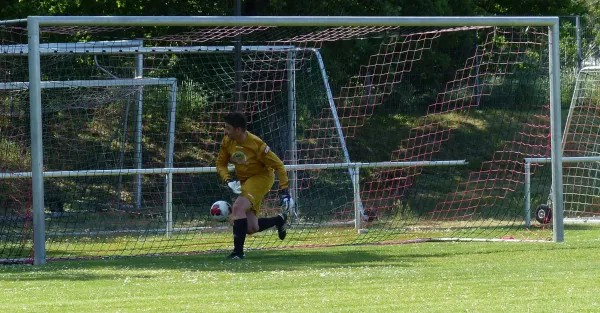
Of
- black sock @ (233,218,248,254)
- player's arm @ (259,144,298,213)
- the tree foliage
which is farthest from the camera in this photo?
the tree foliage

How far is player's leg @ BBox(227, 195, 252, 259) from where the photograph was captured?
474 inches

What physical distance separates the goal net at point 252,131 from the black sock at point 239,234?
4.65 ft

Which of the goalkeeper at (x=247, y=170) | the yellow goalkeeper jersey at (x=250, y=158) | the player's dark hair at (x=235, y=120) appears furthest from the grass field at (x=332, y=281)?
the player's dark hair at (x=235, y=120)

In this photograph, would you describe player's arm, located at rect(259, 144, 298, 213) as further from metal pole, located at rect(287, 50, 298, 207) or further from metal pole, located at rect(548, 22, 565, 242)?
metal pole, located at rect(548, 22, 565, 242)

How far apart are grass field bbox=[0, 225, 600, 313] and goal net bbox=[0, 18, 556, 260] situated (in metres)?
1.68

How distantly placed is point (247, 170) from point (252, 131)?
7518 mm

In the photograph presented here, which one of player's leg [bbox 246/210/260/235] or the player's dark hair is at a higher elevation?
the player's dark hair

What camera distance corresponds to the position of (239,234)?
12086 mm

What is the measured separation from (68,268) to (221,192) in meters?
9.14

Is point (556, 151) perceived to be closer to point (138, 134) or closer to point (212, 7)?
point (138, 134)

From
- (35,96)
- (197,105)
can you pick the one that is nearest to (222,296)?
(35,96)

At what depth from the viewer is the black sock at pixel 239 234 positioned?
39.5 feet

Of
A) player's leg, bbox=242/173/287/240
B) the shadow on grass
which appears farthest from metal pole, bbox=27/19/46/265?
player's leg, bbox=242/173/287/240

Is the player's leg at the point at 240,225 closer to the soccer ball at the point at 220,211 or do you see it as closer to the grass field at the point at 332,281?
the soccer ball at the point at 220,211
